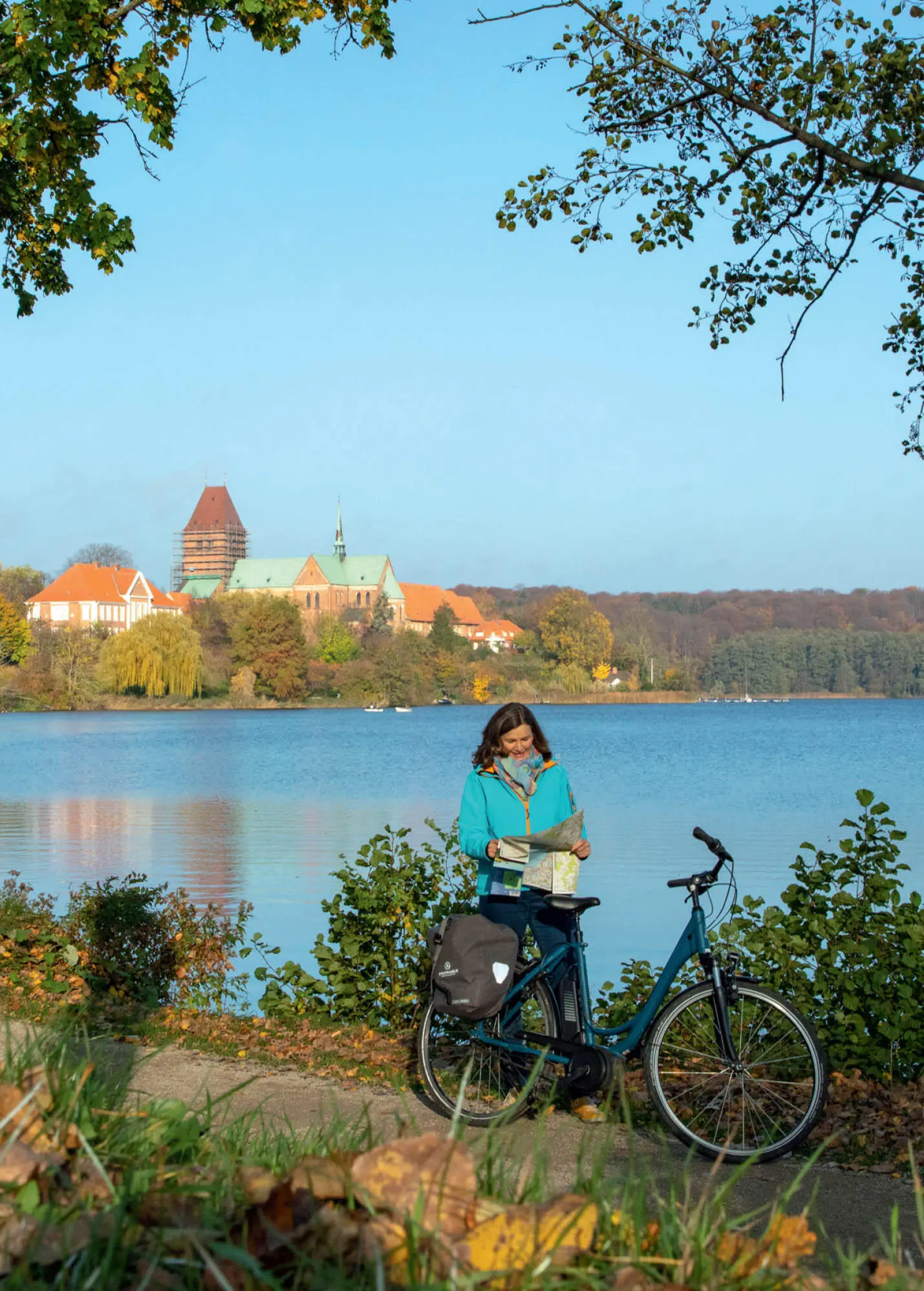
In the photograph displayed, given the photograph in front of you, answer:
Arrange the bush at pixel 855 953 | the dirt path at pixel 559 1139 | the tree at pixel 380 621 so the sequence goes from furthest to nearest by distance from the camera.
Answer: the tree at pixel 380 621 < the bush at pixel 855 953 < the dirt path at pixel 559 1139

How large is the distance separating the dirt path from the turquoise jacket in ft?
3.59

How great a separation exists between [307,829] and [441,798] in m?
6.92

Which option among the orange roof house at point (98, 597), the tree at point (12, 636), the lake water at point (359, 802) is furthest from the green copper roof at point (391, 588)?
the lake water at point (359, 802)

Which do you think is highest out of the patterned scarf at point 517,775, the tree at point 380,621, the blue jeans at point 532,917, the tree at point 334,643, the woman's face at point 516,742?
the tree at point 380,621

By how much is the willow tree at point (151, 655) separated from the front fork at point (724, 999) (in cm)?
8398

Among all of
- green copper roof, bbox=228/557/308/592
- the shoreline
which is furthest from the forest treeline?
green copper roof, bbox=228/557/308/592

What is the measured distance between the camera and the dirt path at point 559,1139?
12.4 ft

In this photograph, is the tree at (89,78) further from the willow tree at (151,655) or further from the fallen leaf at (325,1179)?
the willow tree at (151,655)

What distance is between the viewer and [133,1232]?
2027 millimetres

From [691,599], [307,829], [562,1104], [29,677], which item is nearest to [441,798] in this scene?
[307,829]

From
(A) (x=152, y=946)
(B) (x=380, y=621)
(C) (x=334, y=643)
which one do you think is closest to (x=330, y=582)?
(B) (x=380, y=621)

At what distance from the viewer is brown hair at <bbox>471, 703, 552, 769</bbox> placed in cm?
573

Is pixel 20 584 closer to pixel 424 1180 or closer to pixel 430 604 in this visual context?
pixel 430 604

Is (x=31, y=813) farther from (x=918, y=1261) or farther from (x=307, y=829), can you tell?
(x=918, y=1261)
